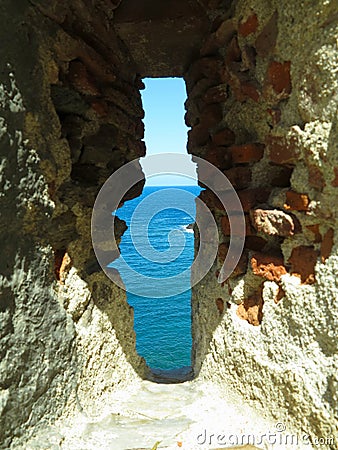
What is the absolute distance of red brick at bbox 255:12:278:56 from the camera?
1059 millimetres

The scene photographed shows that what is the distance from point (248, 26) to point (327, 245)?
0.76 meters

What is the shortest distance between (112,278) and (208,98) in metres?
0.88

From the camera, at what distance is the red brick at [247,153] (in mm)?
1263

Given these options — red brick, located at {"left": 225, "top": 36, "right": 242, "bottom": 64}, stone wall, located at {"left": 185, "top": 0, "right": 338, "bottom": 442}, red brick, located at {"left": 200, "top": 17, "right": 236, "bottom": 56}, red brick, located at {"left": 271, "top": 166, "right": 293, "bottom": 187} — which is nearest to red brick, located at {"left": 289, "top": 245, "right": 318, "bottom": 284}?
stone wall, located at {"left": 185, "top": 0, "right": 338, "bottom": 442}

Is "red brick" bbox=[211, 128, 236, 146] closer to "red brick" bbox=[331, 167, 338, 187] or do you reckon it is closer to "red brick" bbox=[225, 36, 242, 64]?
"red brick" bbox=[225, 36, 242, 64]

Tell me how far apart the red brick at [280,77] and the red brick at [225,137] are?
1.06ft

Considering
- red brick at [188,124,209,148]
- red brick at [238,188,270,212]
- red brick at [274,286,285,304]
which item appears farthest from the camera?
red brick at [188,124,209,148]

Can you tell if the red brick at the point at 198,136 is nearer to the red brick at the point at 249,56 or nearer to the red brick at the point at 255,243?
the red brick at the point at 249,56

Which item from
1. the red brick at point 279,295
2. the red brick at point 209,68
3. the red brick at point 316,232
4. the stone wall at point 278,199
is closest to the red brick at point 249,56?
the stone wall at point 278,199

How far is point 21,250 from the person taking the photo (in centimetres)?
102

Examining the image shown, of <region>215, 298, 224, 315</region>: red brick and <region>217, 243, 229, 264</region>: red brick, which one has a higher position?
<region>217, 243, 229, 264</region>: red brick

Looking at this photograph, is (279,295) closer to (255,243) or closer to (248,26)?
(255,243)

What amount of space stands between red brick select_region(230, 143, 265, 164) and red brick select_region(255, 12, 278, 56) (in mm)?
299

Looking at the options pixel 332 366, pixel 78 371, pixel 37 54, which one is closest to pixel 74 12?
pixel 37 54
